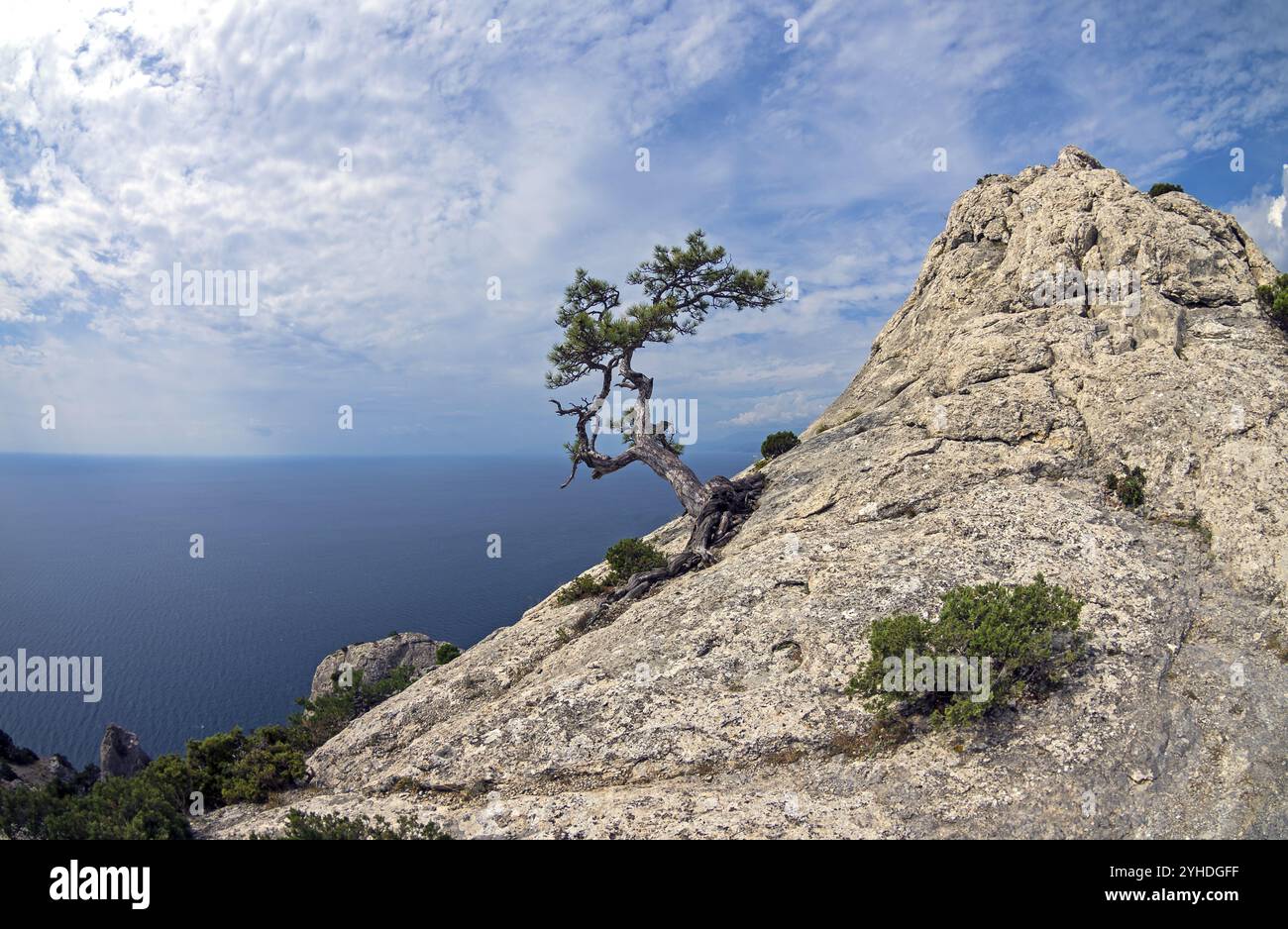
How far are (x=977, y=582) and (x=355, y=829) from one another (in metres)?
15.7

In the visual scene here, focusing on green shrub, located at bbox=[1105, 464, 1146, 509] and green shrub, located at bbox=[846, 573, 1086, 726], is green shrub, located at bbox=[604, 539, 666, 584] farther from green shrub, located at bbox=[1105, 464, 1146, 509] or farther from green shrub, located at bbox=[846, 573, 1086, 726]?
green shrub, located at bbox=[1105, 464, 1146, 509]

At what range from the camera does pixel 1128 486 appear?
18.6 meters

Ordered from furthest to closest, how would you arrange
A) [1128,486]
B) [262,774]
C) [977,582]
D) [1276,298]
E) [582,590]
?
[582,590], [1276,298], [1128,486], [262,774], [977,582]

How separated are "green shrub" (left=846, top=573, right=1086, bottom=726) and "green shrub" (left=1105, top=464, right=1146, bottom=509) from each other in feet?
21.9

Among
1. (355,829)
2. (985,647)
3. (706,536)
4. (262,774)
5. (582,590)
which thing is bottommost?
(262,774)

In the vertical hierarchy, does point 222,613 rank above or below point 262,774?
below

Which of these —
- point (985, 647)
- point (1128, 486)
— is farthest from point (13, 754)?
point (1128, 486)

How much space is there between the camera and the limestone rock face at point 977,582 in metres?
11.5

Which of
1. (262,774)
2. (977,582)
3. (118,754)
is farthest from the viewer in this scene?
(118,754)

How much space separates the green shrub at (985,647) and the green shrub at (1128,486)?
6.67m

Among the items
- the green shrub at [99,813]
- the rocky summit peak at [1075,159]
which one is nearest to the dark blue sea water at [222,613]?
the green shrub at [99,813]

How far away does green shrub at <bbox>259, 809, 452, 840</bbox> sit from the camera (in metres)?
11.7

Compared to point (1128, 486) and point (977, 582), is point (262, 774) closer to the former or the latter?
point (977, 582)
